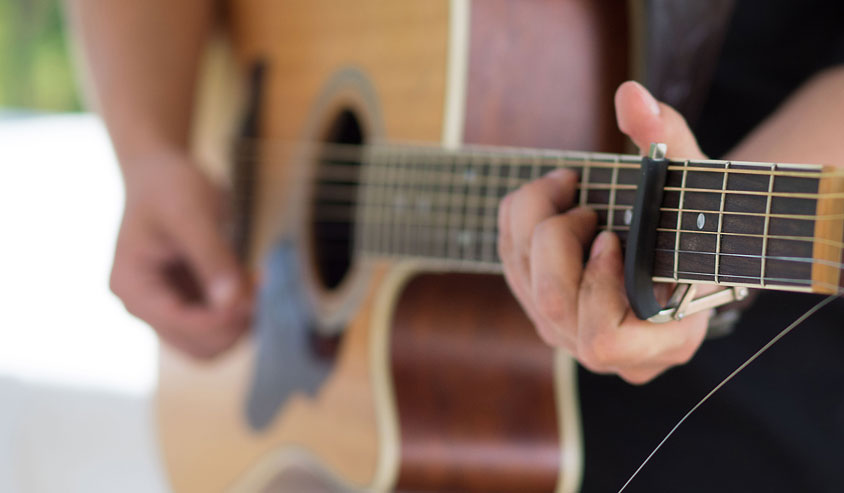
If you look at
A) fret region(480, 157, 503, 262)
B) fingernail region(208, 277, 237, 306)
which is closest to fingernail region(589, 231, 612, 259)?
fret region(480, 157, 503, 262)

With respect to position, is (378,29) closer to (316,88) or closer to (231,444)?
(316,88)

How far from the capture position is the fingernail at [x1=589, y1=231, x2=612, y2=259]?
0.33 metres

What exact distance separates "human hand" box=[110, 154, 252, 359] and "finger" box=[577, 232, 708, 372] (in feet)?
1.35

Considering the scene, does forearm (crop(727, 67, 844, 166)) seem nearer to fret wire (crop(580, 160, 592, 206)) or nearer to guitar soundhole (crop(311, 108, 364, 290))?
fret wire (crop(580, 160, 592, 206))

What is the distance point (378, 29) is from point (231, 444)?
42 cm

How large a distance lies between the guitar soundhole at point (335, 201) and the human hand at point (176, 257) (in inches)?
3.3

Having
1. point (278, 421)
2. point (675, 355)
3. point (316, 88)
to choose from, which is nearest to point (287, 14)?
point (316, 88)

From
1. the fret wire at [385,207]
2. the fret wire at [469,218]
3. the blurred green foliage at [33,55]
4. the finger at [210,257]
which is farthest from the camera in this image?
the blurred green foliage at [33,55]

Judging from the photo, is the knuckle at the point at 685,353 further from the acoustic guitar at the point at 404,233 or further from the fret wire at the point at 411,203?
the fret wire at the point at 411,203

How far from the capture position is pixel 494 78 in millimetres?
539

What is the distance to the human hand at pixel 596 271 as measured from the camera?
1.04 ft

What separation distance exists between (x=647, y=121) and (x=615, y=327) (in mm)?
89

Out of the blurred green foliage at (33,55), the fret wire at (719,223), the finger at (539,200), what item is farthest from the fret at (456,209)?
the blurred green foliage at (33,55)

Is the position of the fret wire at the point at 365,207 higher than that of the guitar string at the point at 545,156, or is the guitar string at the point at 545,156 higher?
the guitar string at the point at 545,156
